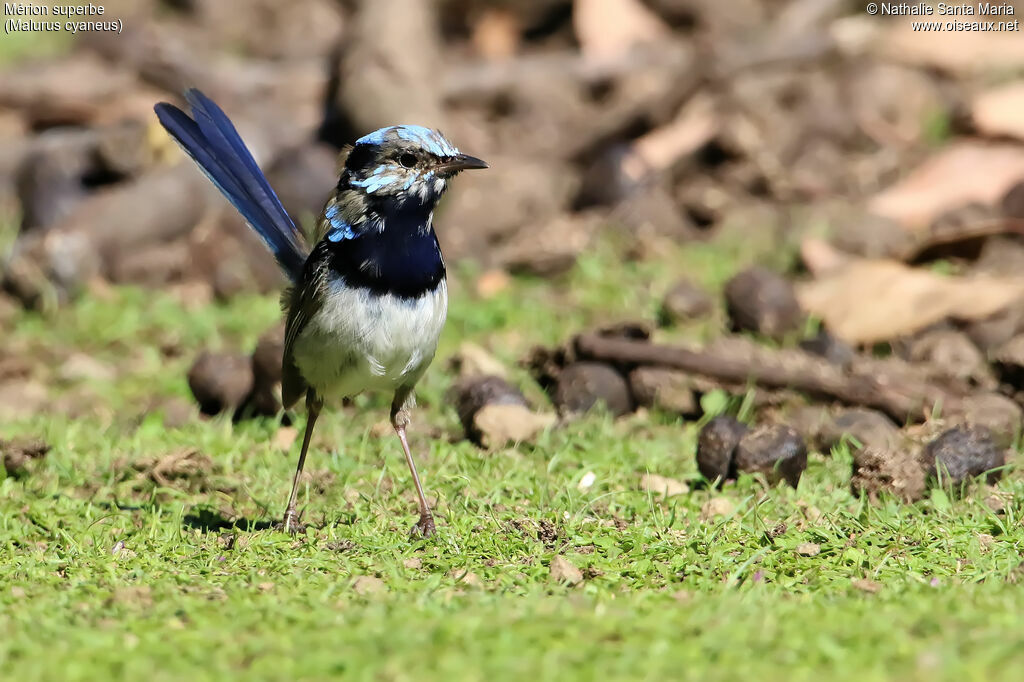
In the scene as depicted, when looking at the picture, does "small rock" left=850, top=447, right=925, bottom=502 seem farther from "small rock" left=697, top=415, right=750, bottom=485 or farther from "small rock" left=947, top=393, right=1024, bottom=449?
"small rock" left=947, top=393, right=1024, bottom=449

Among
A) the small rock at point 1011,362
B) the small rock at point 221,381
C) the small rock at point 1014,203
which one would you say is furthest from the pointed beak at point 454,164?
the small rock at point 1014,203

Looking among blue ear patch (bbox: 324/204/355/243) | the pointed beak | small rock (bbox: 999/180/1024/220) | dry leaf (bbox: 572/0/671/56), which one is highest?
dry leaf (bbox: 572/0/671/56)

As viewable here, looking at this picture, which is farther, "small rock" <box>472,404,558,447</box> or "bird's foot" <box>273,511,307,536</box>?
"small rock" <box>472,404,558,447</box>

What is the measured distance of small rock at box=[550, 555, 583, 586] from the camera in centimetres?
402

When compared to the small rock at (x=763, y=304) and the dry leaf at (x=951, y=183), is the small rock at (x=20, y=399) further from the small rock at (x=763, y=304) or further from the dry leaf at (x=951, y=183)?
the dry leaf at (x=951, y=183)

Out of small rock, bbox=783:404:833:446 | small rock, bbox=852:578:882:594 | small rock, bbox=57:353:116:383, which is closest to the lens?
small rock, bbox=852:578:882:594

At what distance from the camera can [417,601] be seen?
3693mm

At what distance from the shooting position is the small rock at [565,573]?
13.2ft

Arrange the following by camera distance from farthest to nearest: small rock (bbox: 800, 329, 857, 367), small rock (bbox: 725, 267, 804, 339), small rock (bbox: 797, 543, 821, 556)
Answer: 1. small rock (bbox: 725, 267, 804, 339)
2. small rock (bbox: 800, 329, 857, 367)
3. small rock (bbox: 797, 543, 821, 556)

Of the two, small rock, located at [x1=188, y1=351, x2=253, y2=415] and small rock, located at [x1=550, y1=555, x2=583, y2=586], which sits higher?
small rock, located at [x1=188, y1=351, x2=253, y2=415]

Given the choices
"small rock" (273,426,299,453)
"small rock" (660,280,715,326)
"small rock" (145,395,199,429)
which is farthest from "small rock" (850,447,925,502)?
"small rock" (145,395,199,429)

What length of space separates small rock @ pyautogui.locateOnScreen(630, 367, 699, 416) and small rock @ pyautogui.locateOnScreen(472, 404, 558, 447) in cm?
58

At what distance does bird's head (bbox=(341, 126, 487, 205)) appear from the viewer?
471cm

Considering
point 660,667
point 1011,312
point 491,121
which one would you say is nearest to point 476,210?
point 491,121
